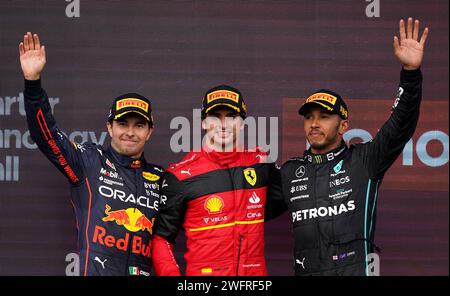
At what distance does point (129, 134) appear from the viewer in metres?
4.09

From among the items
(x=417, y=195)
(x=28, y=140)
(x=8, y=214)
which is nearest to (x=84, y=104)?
(x=28, y=140)

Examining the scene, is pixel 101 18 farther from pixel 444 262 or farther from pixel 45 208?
pixel 444 262

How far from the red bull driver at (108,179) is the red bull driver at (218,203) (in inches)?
4.4

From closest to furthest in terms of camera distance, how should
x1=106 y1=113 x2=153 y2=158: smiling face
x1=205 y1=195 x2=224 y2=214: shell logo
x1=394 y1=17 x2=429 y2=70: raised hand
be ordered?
x1=394 y1=17 x2=429 y2=70: raised hand
x1=205 y1=195 x2=224 y2=214: shell logo
x1=106 y1=113 x2=153 y2=158: smiling face

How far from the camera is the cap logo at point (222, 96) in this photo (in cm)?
408

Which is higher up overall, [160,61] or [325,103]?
[160,61]

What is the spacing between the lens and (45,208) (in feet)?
15.1

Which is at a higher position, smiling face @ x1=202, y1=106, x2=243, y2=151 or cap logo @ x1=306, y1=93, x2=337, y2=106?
cap logo @ x1=306, y1=93, x2=337, y2=106

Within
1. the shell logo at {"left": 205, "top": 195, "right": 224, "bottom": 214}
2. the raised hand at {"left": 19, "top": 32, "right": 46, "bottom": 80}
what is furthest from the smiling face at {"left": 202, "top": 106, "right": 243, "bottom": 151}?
the raised hand at {"left": 19, "top": 32, "right": 46, "bottom": 80}

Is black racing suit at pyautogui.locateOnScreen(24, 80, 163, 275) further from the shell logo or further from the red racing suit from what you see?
the shell logo

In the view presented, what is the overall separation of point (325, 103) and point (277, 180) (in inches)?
19.6

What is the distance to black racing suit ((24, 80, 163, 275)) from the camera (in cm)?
392

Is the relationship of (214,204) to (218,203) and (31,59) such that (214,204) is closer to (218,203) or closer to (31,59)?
(218,203)

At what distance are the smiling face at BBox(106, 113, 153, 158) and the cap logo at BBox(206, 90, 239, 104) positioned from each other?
1.17 ft
